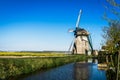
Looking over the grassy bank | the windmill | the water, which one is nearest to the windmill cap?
the windmill

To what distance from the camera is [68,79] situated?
24750 mm

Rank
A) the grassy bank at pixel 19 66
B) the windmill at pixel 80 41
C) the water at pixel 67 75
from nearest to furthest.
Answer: the grassy bank at pixel 19 66
the water at pixel 67 75
the windmill at pixel 80 41

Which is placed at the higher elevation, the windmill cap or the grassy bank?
the windmill cap

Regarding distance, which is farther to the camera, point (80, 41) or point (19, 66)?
point (80, 41)

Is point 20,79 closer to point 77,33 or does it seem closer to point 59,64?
point 59,64

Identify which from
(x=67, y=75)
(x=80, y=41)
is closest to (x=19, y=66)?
(x=67, y=75)

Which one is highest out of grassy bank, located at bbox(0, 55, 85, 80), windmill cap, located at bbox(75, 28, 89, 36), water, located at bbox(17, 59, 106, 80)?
windmill cap, located at bbox(75, 28, 89, 36)

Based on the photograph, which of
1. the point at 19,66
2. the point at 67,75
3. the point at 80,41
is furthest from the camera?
the point at 80,41

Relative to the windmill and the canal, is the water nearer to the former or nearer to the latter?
the canal

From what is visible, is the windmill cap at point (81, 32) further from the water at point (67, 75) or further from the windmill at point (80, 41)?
the water at point (67, 75)

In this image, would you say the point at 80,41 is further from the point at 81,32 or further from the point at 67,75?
the point at 67,75

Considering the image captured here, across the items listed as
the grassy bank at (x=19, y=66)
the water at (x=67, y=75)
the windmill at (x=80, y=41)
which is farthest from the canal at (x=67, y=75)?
the windmill at (x=80, y=41)

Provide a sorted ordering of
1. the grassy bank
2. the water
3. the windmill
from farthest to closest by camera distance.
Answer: the windmill < the water < the grassy bank

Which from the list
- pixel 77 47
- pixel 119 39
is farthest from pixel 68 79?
pixel 77 47
